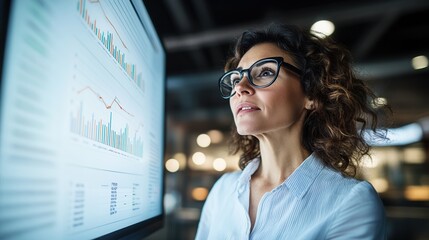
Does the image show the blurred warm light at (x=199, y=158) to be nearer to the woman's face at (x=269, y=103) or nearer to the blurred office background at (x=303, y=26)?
the blurred office background at (x=303, y=26)

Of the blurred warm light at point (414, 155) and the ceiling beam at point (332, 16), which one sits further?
the blurred warm light at point (414, 155)

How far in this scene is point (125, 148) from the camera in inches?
29.5

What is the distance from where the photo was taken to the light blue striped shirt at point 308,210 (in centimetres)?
90

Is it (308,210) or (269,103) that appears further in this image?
(269,103)

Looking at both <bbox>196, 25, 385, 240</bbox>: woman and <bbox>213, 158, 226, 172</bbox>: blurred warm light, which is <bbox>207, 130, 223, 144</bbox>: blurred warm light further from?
<bbox>196, 25, 385, 240</bbox>: woman

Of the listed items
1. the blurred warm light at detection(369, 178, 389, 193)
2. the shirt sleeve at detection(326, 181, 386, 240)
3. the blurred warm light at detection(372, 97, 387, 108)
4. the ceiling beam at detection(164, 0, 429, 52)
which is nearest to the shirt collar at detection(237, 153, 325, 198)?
the shirt sleeve at detection(326, 181, 386, 240)

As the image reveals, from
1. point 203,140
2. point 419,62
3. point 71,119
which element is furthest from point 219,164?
point 71,119

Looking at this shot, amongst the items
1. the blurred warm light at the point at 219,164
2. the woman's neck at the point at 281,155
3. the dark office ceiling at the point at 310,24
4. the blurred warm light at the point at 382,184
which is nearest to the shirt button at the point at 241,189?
the woman's neck at the point at 281,155

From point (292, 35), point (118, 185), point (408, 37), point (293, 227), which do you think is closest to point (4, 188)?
point (118, 185)

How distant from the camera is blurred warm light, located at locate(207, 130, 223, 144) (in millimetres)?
6613

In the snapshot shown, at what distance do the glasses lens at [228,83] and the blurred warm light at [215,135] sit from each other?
5258mm

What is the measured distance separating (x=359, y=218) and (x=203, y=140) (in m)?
5.76

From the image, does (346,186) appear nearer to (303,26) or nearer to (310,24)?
(303,26)

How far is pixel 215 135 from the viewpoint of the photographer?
6.65 meters
